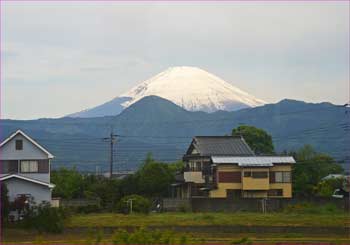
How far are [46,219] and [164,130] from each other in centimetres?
14458

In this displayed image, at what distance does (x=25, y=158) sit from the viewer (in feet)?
142

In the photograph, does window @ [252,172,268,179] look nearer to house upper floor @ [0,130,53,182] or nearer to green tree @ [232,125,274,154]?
house upper floor @ [0,130,53,182]

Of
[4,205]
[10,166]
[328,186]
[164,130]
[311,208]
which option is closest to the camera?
[4,205]

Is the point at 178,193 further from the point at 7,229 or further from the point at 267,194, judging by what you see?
the point at 7,229

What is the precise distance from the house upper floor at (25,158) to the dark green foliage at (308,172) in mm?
19764

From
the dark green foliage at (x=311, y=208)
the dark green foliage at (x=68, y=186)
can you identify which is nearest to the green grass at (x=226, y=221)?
the dark green foliage at (x=311, y=208)

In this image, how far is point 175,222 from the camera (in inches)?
1321

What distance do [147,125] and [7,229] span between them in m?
150

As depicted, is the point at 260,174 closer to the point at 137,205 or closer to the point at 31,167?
the point at 137,205

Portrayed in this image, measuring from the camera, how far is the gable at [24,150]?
43219 mm

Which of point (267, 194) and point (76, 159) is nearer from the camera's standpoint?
point (267, 194)

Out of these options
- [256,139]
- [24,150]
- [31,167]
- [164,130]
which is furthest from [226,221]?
[164,130]

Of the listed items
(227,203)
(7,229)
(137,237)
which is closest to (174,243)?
(137,237)

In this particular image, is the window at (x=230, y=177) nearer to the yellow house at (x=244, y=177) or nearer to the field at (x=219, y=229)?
the yellow house at (x=244, y=177)
